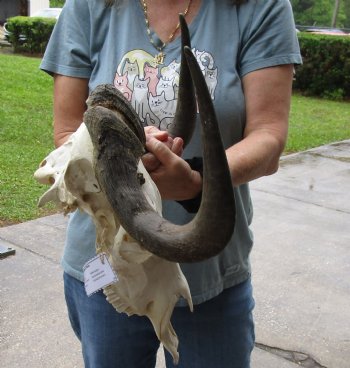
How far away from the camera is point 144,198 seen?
4.38ft

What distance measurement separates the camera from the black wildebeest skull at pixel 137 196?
1.15 meters

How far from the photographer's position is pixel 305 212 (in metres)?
6.79

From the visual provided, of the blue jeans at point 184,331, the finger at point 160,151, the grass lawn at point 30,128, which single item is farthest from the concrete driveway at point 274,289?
the finger at point 160,151

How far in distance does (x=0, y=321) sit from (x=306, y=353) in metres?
1.96

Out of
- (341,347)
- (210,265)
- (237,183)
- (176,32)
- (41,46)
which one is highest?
(176,32)

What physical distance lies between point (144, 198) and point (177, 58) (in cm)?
74

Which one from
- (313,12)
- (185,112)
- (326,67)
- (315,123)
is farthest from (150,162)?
(313,12)

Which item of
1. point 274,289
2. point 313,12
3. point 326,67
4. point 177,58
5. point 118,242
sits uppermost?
point 177,58

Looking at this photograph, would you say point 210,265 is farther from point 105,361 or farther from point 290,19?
point 290,19

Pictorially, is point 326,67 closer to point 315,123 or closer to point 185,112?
point 315,123

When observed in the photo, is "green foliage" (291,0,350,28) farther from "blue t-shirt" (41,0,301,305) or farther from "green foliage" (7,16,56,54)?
"blue t-shirt" (41,0,301,305)

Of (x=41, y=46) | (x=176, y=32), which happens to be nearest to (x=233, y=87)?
(x=176, y=32)

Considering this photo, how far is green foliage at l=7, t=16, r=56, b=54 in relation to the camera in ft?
71.6

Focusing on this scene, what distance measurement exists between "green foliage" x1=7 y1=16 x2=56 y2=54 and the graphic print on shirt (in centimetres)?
2043
